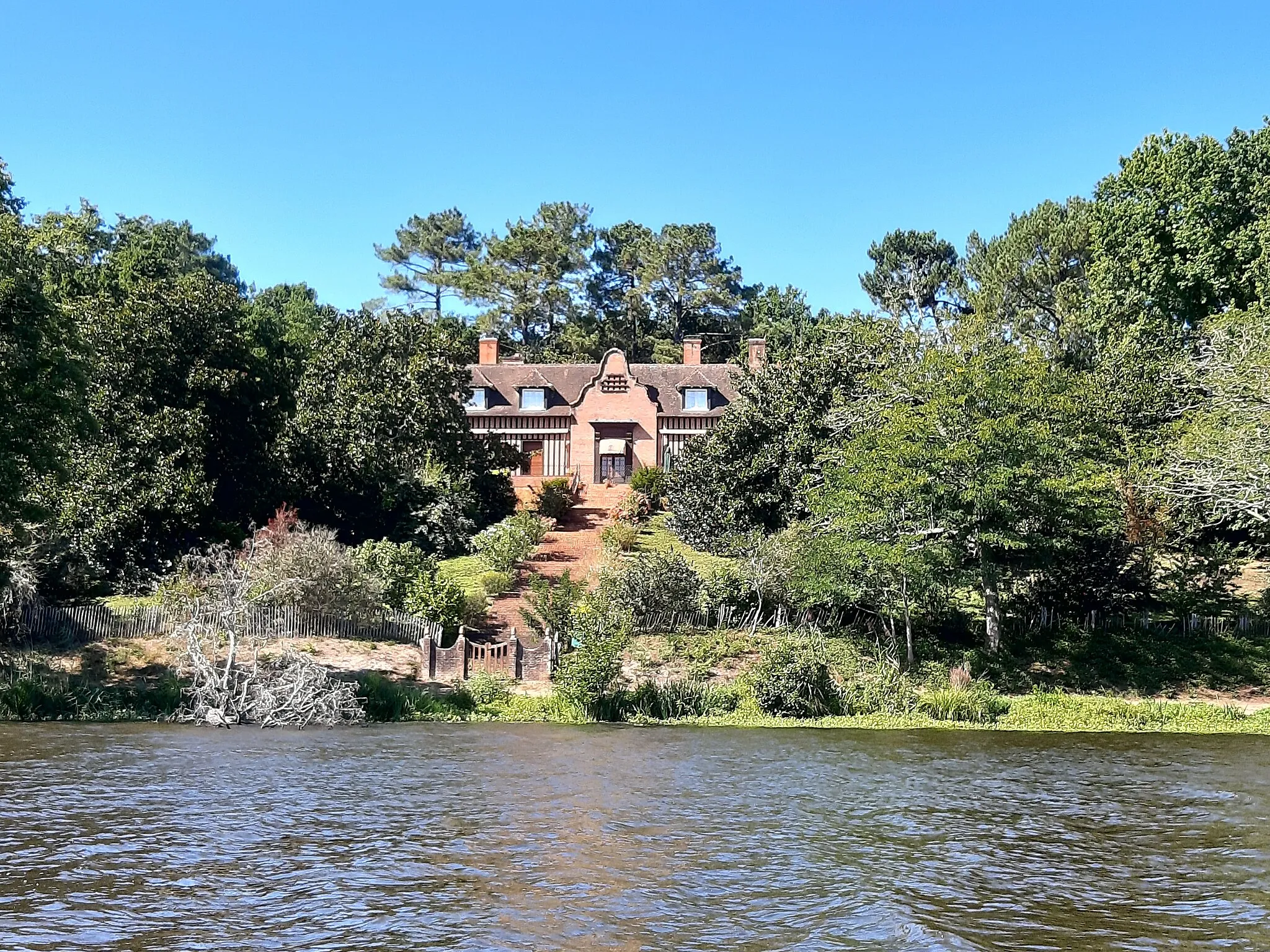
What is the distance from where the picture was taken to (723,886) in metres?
14.2

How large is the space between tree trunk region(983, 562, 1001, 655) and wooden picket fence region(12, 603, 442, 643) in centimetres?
1741

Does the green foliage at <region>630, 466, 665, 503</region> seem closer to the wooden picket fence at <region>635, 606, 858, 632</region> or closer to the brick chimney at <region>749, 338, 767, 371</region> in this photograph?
the brick chimney at <region>749, 338, 767, 371</region>

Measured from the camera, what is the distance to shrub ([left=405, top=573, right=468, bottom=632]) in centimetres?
3753

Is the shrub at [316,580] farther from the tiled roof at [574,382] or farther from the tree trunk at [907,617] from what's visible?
the tiled roof at [574,382]

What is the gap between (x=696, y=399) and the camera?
72625 mm

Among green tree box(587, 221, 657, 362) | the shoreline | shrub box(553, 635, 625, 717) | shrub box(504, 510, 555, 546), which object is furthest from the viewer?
green tree box(587, 221, 657, 362)

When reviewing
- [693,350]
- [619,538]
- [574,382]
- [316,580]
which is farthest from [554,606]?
[693,350]

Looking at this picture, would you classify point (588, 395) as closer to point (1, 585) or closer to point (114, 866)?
point (1, 585)

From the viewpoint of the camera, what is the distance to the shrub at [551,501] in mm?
57656

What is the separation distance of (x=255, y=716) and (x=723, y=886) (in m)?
18.0

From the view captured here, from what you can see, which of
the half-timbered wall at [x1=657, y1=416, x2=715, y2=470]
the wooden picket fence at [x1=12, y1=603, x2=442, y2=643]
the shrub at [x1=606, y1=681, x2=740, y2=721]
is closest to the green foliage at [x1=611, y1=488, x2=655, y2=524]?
the half-timbered wall at [x1=657, y1=416, x2=715, y2=470]

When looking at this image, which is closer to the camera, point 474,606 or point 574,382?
point 474,606

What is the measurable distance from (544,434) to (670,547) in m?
24.1

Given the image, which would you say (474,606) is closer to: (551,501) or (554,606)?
(554,606)
